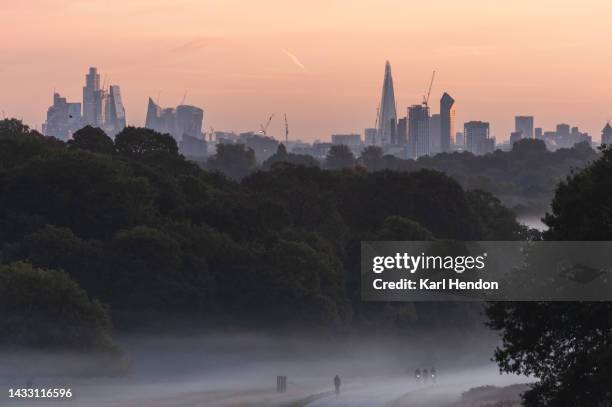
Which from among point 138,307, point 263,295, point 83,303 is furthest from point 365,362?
point 83,303

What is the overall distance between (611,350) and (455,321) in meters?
116

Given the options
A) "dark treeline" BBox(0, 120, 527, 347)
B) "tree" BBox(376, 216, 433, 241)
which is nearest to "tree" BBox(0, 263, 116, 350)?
"dark treeline" BBox(0, 120, 527, 347)

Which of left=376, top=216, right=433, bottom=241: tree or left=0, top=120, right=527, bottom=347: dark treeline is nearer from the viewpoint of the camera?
left=0, top=120, right=527, bottom=347: dark treeline

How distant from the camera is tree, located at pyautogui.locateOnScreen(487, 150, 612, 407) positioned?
244 feet

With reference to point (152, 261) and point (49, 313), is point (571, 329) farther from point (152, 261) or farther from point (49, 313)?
point (152, 261)

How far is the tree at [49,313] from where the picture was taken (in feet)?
445

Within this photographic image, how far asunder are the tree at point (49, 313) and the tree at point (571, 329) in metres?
59.9

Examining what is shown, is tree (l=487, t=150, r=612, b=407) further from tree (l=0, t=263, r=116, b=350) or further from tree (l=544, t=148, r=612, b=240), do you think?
tree (l=0, t=263, r=116, b=350)

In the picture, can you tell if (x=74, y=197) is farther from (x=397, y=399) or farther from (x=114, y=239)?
(x=397, y=399)

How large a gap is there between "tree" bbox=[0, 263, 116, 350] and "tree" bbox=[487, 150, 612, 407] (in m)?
59.9

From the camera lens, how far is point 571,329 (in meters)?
76.6

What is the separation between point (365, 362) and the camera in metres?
172

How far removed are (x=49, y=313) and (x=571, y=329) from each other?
6752cm

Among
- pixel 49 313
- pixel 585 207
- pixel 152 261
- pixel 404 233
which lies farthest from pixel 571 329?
pixel 404 233
